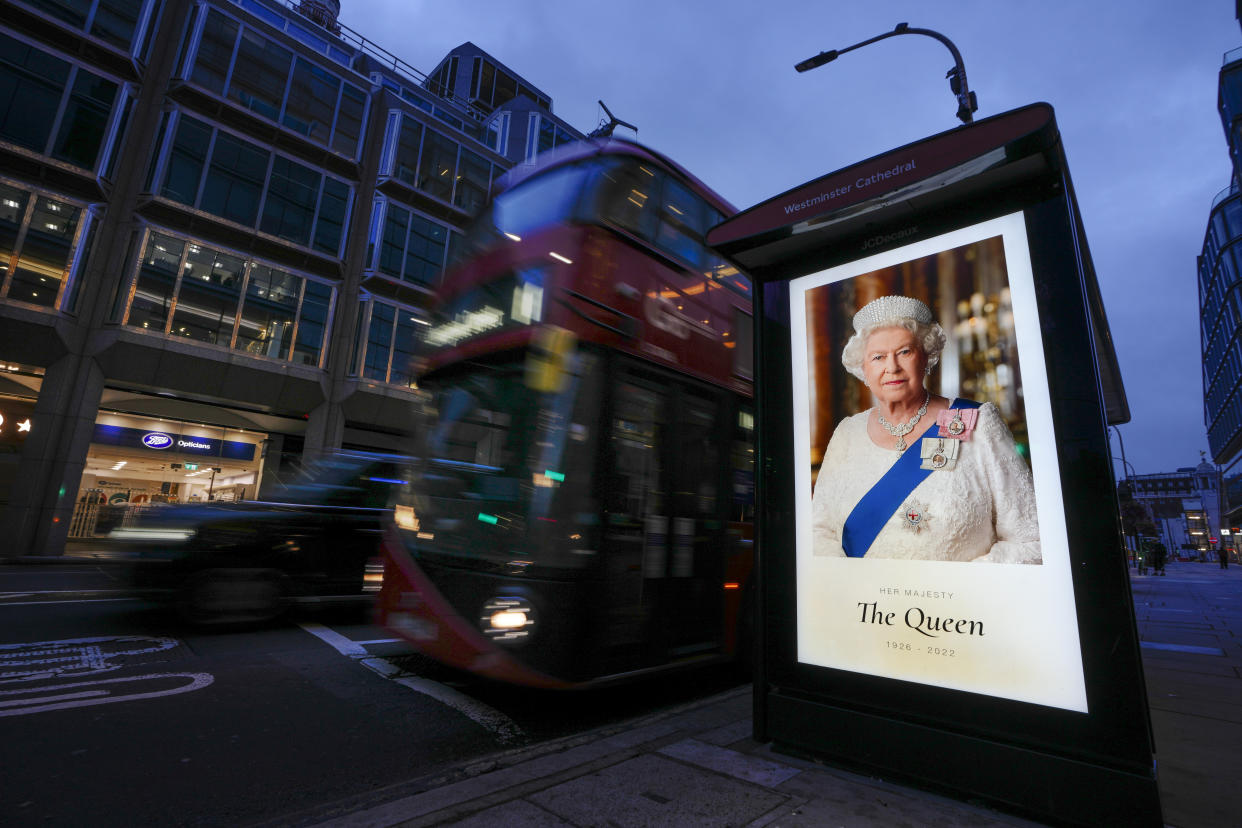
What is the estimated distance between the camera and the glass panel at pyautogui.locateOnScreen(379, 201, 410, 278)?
72.7 feet

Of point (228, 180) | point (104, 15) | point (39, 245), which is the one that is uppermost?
point (104, 15)

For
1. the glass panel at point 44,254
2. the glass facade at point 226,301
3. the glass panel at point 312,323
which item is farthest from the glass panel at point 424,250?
the glass panel at point 44,254

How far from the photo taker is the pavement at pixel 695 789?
2.75m

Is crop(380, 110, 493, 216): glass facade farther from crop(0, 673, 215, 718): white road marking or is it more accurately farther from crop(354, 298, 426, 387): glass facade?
crop(0, 673, 215, 718): white road marking

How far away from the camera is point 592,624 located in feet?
14.3

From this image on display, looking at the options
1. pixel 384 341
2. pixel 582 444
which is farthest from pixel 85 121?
pixel 582 444

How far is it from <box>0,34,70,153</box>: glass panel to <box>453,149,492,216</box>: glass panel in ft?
38.7

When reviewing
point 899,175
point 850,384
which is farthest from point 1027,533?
point 899,175

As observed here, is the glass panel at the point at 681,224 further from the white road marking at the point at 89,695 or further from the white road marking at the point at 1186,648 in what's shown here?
the white road marking at the point at 1186,648

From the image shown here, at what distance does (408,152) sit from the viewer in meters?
23.1

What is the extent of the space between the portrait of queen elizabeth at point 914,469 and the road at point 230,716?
2.73 metres

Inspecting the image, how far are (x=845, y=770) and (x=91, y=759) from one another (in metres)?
4.33

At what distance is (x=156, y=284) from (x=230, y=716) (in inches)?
700

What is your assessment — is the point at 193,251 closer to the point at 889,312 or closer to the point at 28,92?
the point at 28,92
